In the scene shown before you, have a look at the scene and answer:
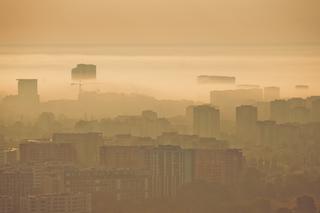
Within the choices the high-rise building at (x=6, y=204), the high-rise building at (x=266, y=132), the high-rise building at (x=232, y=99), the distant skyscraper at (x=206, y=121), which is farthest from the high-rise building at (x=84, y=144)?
the high-rise building at (x=266, y=132)

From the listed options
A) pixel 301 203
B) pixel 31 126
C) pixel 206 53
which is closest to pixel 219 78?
pixel 206 53

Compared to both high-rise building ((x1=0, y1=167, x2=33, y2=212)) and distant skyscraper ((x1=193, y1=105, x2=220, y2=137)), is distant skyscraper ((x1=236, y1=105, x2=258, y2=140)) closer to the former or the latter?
distant skyscraper ((x1=193, y1=105, x2=220, y2=137))

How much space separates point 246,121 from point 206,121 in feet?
0.61

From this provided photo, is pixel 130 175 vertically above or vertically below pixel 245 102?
below

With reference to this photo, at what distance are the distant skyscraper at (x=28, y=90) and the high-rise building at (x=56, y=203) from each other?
18.0 inches

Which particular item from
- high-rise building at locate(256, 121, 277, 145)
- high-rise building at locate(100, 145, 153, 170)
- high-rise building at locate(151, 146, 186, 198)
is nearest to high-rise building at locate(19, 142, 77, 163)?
high-rise building at locate(100, 145, 153, 170)

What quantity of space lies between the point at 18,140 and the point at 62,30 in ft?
1.89

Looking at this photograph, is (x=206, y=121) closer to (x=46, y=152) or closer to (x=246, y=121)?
(x=246, y=121)

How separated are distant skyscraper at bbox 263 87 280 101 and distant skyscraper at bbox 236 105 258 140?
9 cm

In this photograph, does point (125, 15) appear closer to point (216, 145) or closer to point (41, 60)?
point (41, 60)

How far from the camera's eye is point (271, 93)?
3.26 metres

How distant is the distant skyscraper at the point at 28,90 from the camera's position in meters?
3.24

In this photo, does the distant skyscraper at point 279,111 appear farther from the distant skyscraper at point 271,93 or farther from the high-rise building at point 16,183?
the high-rise building at point 16,183

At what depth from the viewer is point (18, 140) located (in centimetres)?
318
